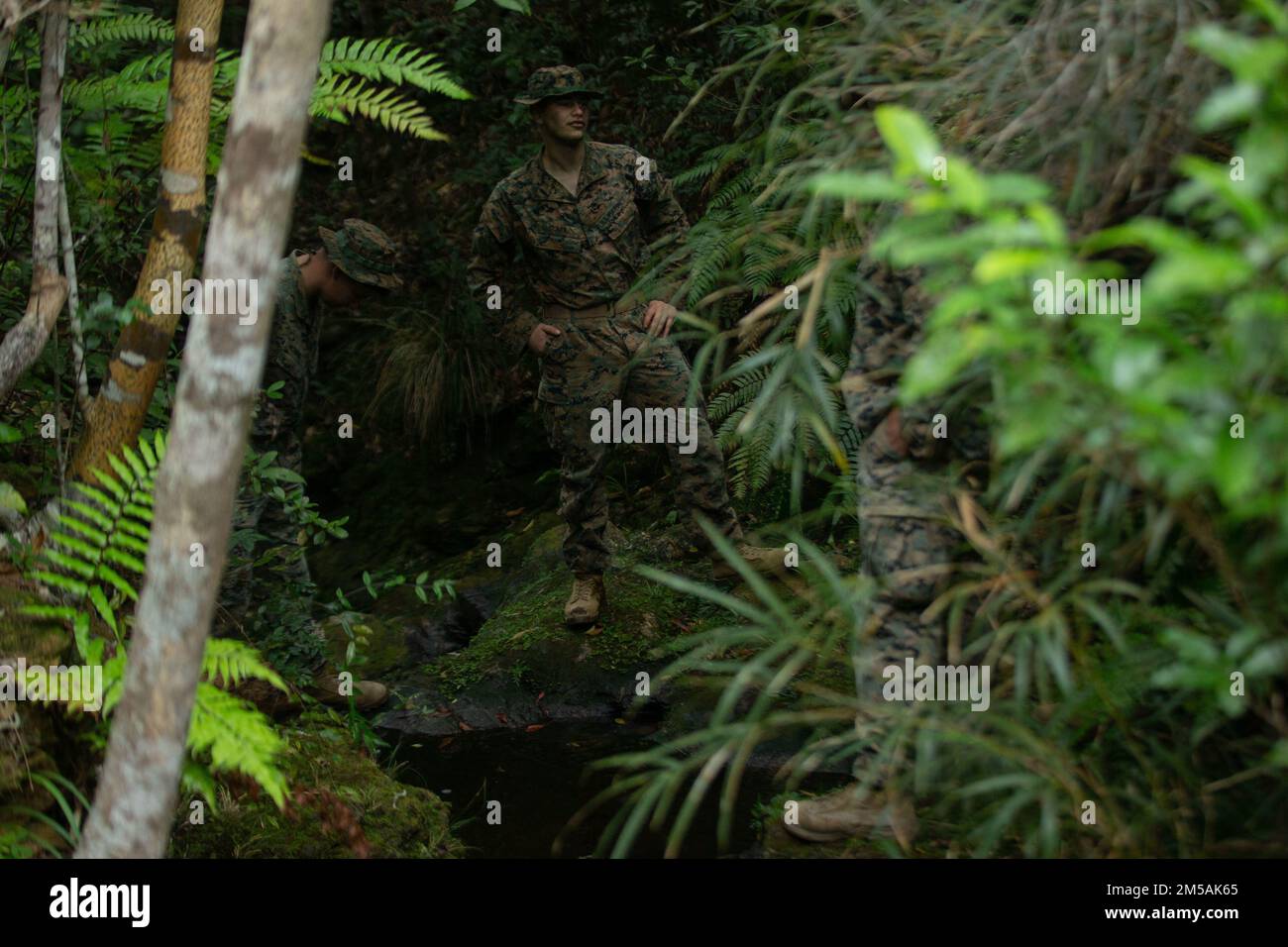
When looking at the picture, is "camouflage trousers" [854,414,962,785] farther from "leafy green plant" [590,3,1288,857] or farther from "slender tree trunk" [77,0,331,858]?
"slender tree trunk" [77,0,331,858]

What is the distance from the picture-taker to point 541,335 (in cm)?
547

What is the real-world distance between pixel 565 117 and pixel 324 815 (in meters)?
3.18

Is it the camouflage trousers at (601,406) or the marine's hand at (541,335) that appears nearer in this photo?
the camouflage trousers at (601,406)

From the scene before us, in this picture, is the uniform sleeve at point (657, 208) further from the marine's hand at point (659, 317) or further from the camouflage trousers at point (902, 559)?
the camouflage trousers at point (902, 559)

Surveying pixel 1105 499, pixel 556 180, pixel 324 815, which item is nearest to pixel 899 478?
pixel 1105 499

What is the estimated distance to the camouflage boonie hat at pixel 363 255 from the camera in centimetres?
516

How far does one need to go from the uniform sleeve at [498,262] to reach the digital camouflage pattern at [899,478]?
2.34 meters

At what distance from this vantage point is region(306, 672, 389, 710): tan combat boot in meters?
4.92

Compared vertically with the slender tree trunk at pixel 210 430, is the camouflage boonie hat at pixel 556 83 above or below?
above

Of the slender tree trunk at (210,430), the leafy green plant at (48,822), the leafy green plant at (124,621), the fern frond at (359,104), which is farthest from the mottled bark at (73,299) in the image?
the slender tree trunk at (210,430)

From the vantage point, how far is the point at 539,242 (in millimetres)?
5492

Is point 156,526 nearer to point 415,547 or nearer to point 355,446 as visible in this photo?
point 415,547

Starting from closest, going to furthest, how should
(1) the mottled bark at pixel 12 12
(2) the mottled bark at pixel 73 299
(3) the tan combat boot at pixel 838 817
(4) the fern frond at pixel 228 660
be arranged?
1. (4) the fern frond at pixel 228 660
2. (1) the mottled bark at pixel 12 12
3. (3) the tan combat boot at pixel 838 817
4. (2) the mottled bark at pixel 73 299

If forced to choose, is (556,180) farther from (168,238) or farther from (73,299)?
(73,299)
